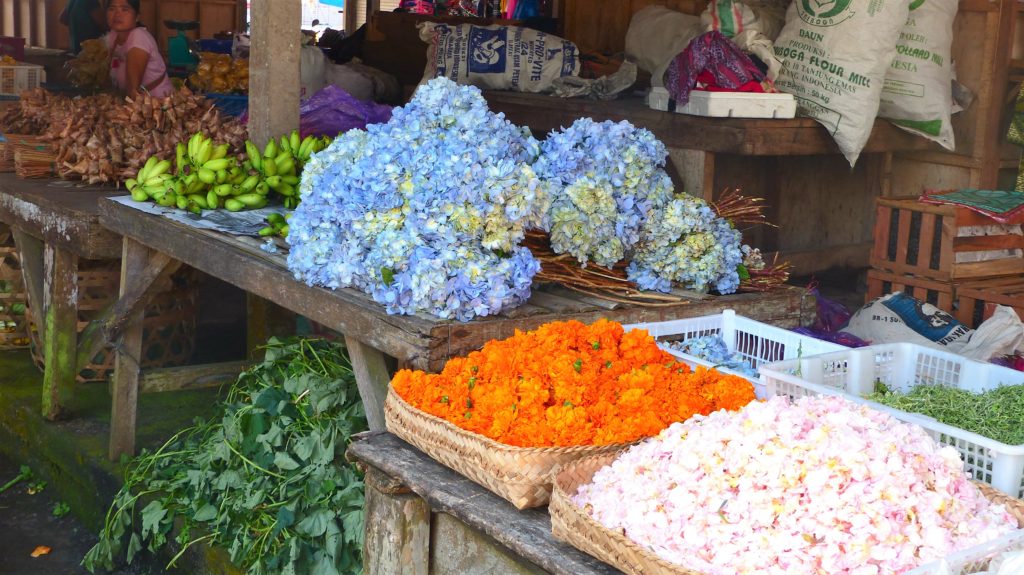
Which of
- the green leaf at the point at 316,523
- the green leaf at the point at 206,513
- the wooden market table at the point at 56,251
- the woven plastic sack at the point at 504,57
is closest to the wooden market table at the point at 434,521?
the green leaf at the point at 316,523

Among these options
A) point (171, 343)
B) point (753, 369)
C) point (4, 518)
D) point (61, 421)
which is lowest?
point (4, 518)

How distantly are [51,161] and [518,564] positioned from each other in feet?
12.2

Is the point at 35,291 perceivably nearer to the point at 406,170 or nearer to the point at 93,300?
the point at 93,300

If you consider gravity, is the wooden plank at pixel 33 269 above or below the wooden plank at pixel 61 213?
below

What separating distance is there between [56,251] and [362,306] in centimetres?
242

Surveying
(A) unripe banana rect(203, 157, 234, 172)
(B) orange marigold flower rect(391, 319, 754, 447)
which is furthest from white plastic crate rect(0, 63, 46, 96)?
(B) orange marigold flower rect(391, 319, 754, 447)

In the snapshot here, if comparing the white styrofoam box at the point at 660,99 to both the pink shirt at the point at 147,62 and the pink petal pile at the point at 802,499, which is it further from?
the pink petal pile at the point at 802,499

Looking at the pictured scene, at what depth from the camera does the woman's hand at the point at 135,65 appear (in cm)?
748

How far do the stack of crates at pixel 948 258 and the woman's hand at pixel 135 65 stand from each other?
5.12 m

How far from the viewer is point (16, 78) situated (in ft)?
24.0

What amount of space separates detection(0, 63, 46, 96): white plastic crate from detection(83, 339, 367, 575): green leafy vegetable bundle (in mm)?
4061

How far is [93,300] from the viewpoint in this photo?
16.9 ft

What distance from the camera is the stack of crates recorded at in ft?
14.5

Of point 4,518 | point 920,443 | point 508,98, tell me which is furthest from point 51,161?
point 920,443
